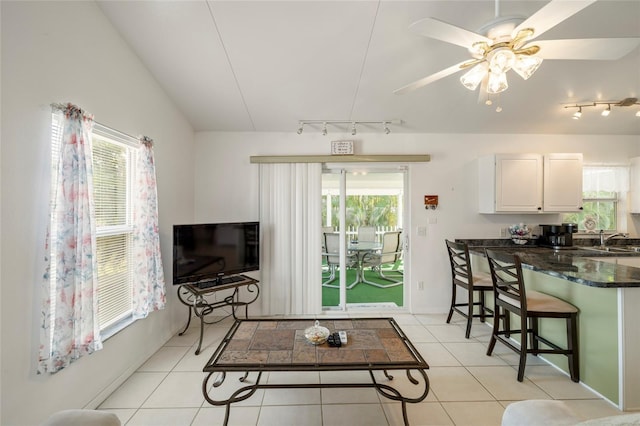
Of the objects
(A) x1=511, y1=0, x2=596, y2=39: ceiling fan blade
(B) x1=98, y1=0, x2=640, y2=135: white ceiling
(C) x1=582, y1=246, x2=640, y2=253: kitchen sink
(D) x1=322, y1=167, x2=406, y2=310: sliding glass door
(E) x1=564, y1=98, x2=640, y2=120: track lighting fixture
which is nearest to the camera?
(A) x1=511, y1=0, x2=596, y2=39: ceiling fan blade

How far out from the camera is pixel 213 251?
296cm

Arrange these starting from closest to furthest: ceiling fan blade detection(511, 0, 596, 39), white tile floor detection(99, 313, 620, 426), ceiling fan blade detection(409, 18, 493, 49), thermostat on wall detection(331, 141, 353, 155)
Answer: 1. ceiling fan blade detection(511, 0, 596, 39)
2. ceiling fan blade detection(409, 18, 493, 49)
3. white tile floor detection(99, 313, 620, 426)
4. thermostat on wall detection(331, 141, 353, 155)

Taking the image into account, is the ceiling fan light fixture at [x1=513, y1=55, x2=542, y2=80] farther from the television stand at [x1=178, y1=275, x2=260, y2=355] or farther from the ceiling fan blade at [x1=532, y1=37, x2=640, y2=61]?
the television stand at [x1=178, y1=275, x2=260, y2=355]

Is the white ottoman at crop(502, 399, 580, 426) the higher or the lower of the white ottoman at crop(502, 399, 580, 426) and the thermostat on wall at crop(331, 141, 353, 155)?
the lower

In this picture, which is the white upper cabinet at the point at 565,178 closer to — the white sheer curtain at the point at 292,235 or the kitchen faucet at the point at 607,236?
the kitchen faucet at the point at 607,236

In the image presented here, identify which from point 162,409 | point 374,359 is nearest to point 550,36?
point 374,359

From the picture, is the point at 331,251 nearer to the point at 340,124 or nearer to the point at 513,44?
the point at 340,124

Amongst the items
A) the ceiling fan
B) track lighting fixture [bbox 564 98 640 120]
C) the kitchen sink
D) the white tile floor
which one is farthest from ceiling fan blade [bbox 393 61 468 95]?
the kitchen sink

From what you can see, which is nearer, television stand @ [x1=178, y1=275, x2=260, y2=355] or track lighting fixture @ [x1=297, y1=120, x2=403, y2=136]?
television stand @ [x1=178, y1=275, x2=260, y2=355]

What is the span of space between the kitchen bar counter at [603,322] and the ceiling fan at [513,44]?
1451 millimetres

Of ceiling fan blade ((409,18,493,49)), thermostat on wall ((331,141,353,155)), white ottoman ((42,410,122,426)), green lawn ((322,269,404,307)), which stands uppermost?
ceiling fan blade ((409,18,493,49))

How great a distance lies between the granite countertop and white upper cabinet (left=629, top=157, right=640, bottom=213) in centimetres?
46

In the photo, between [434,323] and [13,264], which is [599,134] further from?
[13,264]

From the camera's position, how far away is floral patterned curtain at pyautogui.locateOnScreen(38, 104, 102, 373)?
5.01ft
